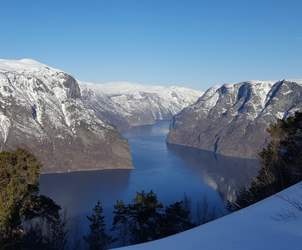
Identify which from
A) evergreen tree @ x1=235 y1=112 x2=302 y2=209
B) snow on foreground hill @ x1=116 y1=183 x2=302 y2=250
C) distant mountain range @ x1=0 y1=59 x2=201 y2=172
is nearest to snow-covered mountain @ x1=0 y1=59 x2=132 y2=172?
distant mountain range @ x1=0 y1=59 x2=201 y2=172

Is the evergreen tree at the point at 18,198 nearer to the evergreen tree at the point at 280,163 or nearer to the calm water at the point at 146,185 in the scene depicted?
the evergreen tree at the point at 280,163

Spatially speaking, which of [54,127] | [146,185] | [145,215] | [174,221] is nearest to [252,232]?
[145,215]

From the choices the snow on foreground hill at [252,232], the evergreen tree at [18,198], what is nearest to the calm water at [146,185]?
the evergreen tree at [18,198]

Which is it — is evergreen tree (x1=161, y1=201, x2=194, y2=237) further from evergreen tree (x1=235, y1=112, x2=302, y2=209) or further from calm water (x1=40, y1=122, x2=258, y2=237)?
calm water (x1=40, y1=122, x2=258, y2=237)

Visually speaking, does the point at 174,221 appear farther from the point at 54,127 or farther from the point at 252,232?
the point at 54,127

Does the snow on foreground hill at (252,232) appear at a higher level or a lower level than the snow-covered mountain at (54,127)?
higher

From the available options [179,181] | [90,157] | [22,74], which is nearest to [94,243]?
[179,181]

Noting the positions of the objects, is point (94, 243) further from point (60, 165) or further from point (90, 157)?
point (90, 157)
